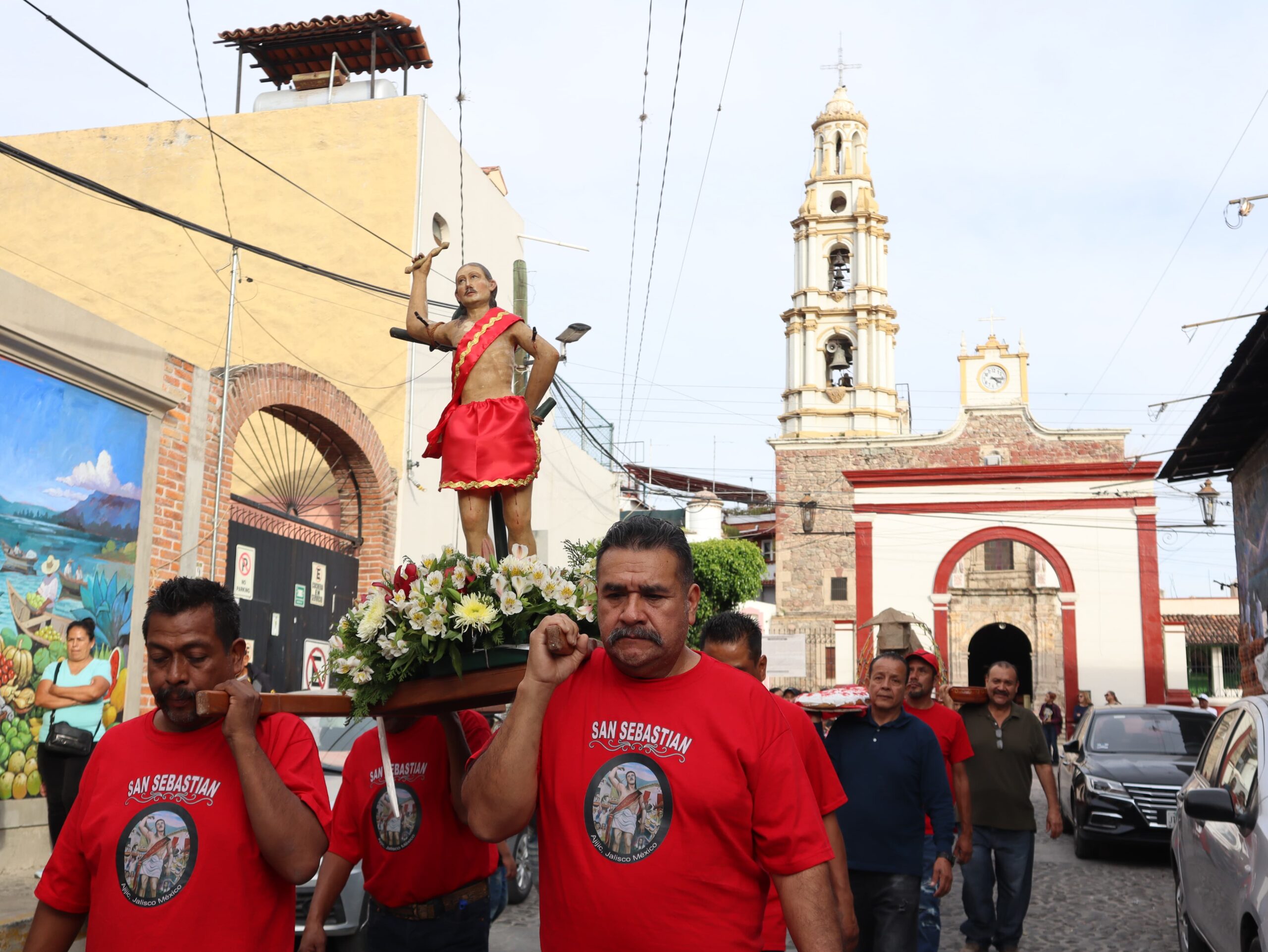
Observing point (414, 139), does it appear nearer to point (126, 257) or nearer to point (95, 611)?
point (126, 257)

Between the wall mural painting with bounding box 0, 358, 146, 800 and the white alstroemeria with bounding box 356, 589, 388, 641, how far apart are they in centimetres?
690

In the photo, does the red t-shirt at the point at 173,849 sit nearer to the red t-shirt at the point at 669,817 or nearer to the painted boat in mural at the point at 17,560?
the red t-shirt at the point at 669,817

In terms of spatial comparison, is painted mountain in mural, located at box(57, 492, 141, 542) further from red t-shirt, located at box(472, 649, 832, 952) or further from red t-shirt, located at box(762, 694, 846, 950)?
red t-shirt, located at box(472, 649, 832, 952)

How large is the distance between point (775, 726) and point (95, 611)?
28.9ft

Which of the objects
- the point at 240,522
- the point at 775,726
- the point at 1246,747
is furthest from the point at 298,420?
the point at 775,726

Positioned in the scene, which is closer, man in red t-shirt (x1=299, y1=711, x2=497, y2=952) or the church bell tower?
man in red t-shirt (x1=299, y1=711, x2=497, y2=952)

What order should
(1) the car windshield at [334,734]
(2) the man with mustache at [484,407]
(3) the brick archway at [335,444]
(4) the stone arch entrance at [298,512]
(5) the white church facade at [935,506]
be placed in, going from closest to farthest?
(2) the man with mustache at [484,407] → (1) the car windshield at [334,734] → (3) the brick archway at [335,444] → (4) the stone arch entrance at [298,512] → (5) the white church facade at [935,506]

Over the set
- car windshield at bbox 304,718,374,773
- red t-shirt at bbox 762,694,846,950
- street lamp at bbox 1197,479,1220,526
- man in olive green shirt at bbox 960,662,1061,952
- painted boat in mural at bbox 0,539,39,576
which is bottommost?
man in olive green shirt at bbox 960,662,1061,952

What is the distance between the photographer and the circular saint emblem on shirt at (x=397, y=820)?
4.48 m

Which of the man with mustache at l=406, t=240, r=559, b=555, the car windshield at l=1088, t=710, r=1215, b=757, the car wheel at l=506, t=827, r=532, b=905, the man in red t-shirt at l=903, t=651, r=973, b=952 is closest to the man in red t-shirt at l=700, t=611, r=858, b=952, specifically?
the man with mustache at l=406, t=240, r=559, b=555

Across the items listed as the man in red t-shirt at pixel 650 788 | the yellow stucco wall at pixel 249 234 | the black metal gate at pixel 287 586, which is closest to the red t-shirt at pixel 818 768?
the man in red t-shirt at pixel 650 788

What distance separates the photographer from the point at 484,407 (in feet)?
16.4

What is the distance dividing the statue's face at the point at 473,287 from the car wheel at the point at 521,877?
5.00m

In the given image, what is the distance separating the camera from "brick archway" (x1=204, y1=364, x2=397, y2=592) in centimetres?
1252
